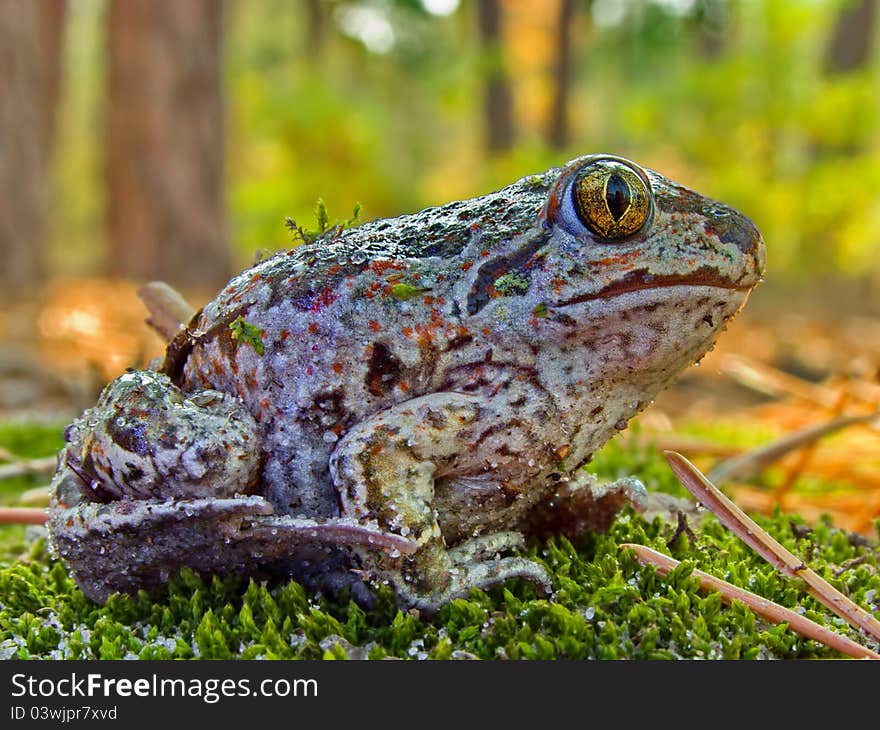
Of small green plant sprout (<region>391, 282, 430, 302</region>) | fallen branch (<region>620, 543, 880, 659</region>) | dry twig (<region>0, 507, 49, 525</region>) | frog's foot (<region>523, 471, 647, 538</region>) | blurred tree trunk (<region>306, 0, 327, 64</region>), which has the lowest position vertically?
fallen branch (<region>620, 543, 880, 659</region>)

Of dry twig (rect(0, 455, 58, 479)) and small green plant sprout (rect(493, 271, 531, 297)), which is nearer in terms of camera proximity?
small green plant sprout (rect(493, 271, 531, 297))

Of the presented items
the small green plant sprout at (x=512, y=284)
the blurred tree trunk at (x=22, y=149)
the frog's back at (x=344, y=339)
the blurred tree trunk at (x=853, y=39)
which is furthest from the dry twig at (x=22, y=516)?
the blurred tree trunk at (x=853, y=39)

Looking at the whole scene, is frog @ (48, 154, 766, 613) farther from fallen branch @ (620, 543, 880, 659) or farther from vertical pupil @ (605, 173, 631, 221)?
fallen branch @ (620, 543, 880, 659)

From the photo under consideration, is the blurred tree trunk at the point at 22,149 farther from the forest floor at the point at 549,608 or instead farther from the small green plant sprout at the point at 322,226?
the small green plant sprout at the point at 322,226

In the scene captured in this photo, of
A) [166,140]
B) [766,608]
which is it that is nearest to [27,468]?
[766,608]

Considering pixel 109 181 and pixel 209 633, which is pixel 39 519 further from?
pixel 109 181

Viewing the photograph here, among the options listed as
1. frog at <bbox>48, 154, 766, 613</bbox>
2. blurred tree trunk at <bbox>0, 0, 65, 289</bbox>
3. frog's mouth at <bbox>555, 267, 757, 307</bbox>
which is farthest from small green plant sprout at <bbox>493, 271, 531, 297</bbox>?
blurred tree trunk at <bbox>0, 0, 65, 289</bbox>

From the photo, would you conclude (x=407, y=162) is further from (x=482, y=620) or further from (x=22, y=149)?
(x=482, y=620)
